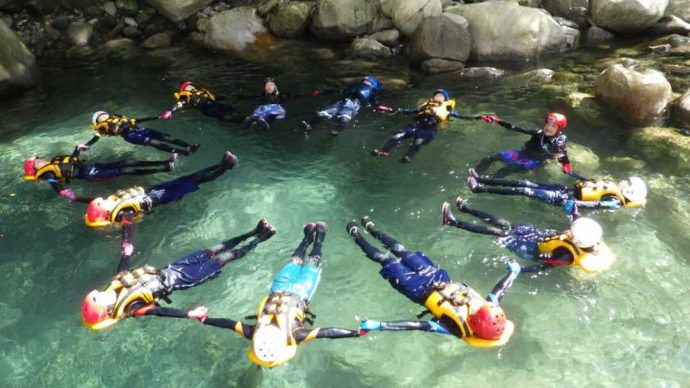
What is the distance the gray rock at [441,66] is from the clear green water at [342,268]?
2456mm

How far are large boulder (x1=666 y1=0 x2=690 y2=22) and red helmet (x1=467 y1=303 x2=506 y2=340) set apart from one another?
14375mm

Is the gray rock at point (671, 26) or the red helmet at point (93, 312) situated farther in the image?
the gray rock at point (671, 26)

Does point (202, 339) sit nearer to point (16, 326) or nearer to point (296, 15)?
point (16, 326)

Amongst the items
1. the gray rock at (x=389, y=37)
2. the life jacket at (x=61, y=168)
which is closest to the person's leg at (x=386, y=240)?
the life jacket at (x=61, y=168)

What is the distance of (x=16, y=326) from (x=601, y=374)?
7.38 meters

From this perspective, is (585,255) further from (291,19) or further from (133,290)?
(291,19)

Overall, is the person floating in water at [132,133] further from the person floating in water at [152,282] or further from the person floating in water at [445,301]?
the person floating in water at [445,301]

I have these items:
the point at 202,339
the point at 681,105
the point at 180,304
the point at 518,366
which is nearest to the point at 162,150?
the point at 180,304

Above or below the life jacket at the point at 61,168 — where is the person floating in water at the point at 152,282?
below

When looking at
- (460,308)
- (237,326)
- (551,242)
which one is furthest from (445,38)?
(237,326)

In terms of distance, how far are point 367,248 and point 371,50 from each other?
9.36 m

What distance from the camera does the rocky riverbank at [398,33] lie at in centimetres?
1258

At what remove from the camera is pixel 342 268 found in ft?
21.6

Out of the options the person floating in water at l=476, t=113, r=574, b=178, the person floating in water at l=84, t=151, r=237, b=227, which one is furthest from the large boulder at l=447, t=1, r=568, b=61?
the person floating in water at l=84, t=151, r=237, b=227
